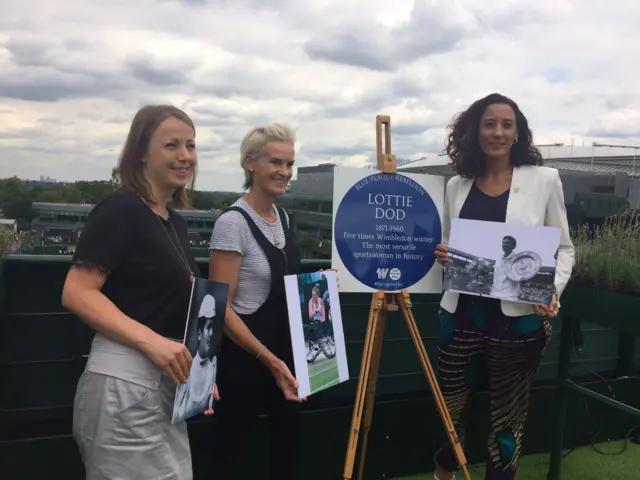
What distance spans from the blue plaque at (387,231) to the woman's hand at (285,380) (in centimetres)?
58

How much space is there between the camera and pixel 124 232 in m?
1.37

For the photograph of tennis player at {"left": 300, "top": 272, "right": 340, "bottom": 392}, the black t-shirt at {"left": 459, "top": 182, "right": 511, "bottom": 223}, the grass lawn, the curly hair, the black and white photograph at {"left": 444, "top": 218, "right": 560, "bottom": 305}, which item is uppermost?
the curly hair

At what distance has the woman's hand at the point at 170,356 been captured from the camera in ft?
4.52

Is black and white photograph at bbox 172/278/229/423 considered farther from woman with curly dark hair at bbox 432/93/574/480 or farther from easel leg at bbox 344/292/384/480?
woman with curly dark hair at bbox 432/93/574/480

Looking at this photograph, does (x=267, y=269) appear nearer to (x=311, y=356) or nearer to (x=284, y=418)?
(x=311, y=356)

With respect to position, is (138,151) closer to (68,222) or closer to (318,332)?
(68,222)

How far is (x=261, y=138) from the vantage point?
6.22ft

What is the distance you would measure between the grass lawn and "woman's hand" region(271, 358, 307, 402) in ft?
4.88

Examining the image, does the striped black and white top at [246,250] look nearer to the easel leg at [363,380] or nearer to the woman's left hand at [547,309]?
the easel leg at [363,380]

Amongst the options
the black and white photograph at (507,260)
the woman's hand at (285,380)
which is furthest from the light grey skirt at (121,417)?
the black and white photograph at (507,260)

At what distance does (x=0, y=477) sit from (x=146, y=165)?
172 cm

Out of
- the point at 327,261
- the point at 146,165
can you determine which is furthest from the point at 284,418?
the point at 146,165

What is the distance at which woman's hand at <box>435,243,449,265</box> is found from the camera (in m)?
2.36

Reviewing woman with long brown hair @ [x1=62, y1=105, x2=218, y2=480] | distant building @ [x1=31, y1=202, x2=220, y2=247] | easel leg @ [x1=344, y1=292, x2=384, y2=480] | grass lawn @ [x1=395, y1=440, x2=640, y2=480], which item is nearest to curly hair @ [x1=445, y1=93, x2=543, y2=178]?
easel leg @ [x1=344, y1=292, x2=384, y2=480]
